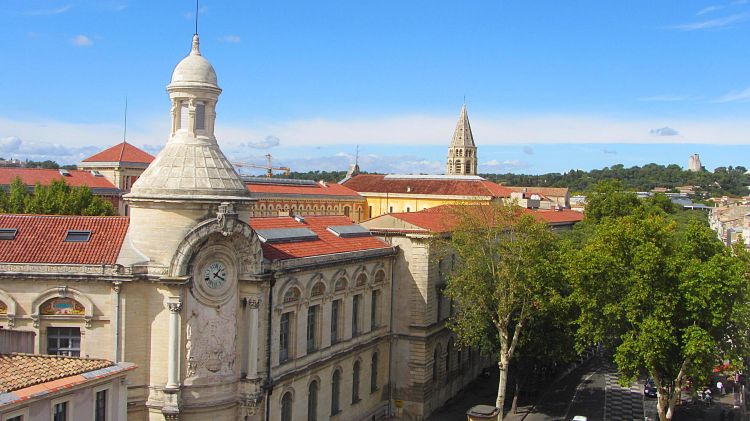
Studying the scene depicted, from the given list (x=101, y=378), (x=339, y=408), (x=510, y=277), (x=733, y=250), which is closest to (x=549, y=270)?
(x=510, y=277)

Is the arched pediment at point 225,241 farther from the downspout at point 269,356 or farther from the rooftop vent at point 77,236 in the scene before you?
the rooftop vent at point 77,236

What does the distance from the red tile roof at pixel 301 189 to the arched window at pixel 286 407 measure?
58.9m

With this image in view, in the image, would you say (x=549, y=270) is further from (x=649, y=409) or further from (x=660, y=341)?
(x=649, y=409)

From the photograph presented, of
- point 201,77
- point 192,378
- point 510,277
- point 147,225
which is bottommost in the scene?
point 192,378

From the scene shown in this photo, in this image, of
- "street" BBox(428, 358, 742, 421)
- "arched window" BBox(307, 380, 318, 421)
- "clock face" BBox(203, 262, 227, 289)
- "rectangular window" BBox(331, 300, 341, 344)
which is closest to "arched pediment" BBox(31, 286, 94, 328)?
"clock face" BBox(203, 262, 227, 289)

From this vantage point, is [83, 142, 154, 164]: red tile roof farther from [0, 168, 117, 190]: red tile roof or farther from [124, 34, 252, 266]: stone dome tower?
[124, 34, 252, 266]: stone dome tower

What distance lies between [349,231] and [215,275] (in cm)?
1582

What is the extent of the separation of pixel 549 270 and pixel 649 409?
15563 millimetres

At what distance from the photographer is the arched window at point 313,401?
4228cm

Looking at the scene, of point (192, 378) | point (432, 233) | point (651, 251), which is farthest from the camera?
point (432, 233)

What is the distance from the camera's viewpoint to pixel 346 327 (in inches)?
1797

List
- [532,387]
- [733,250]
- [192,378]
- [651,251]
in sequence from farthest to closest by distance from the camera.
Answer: [532,387], [733,250], [651,251], [192,378]

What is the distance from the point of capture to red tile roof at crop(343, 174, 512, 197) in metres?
101

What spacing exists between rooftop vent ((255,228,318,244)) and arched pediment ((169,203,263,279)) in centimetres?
406
